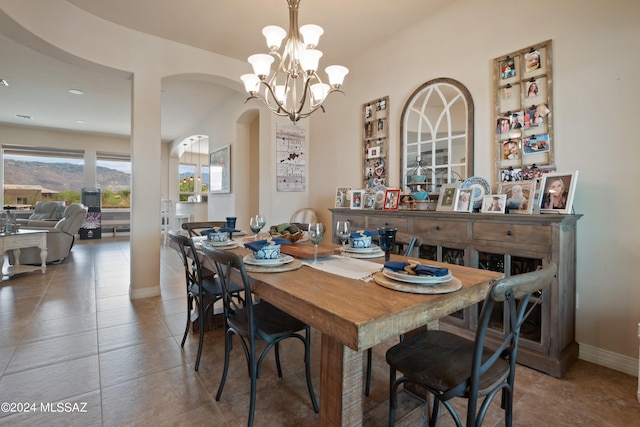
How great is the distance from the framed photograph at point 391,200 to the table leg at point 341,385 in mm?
2014

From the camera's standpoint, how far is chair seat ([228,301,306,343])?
1.45m

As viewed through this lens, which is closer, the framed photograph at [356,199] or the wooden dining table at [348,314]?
the wooden dining table at [348,314]

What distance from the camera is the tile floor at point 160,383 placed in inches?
58.3

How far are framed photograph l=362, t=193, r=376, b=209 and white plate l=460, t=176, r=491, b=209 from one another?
2.98 feet

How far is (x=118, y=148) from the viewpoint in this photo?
8.59 meters

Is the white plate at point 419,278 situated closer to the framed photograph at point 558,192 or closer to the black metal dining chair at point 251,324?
the black metal dining chair at point 251,324

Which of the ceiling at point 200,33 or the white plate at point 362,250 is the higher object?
the ceiling at point 200,33

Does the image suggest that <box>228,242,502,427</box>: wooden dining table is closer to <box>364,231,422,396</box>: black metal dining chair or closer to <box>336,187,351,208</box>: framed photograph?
<box>364,231,422,396</box>: black metal dining chair

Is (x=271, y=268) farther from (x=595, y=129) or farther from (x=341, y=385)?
(x=595, y=129)

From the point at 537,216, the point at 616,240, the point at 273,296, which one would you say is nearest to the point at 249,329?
the point at 273,296

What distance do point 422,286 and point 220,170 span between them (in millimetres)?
5211

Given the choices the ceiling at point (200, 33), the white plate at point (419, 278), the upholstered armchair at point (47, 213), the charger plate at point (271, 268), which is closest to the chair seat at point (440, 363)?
the white plate at point (419, 278)

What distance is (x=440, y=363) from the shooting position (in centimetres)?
116

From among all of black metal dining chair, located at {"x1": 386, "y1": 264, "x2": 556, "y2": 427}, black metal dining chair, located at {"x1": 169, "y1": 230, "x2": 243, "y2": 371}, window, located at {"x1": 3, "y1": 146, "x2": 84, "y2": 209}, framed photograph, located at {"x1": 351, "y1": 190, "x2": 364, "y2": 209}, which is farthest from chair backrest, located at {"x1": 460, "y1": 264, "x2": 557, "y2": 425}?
window, located at {"x1": 3, "y1": 146, "x2": 84, "y2": 209}
